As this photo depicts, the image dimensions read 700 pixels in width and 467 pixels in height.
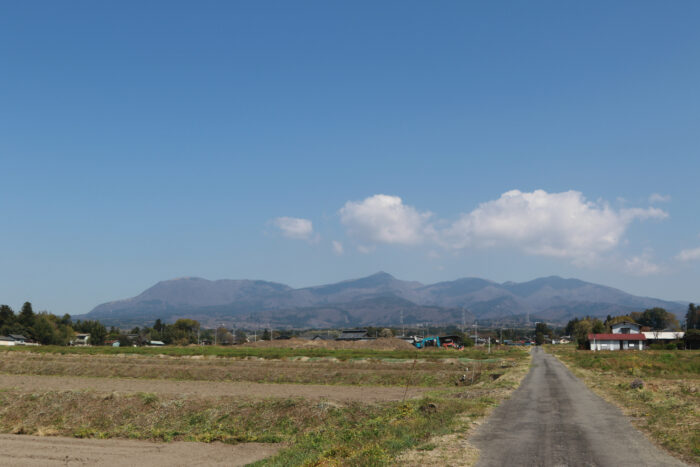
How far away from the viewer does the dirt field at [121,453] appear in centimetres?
2562

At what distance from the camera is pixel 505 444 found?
22.0m

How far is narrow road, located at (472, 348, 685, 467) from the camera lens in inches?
757

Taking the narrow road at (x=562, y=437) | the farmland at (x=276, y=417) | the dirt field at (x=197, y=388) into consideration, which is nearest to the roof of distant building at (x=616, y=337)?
the farmland at (x=276, y=417)

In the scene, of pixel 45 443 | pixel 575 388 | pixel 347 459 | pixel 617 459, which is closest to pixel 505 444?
pixel 617 459

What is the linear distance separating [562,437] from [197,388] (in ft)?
135

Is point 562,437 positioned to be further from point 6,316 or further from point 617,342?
point 6,316

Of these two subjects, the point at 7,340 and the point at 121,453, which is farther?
the point at 7,340

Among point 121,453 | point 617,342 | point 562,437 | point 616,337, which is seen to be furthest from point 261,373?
point 617,342

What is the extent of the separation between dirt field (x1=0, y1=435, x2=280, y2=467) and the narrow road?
1175 cm

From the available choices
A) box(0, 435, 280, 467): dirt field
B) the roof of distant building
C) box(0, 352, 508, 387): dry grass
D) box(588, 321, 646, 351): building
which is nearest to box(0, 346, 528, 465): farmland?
box(0, 435, 280, 467): dirt field

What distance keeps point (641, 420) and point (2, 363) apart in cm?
8779

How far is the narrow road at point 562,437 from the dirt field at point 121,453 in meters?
11.7

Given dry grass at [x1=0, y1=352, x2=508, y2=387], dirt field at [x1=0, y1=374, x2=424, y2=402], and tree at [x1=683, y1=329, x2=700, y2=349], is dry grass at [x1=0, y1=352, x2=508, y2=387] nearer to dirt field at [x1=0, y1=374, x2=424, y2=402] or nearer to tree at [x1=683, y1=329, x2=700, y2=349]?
dirt field at [x1=0, y1=374, x2=424, y2=402]

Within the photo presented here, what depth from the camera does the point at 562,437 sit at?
2347 centimetres
